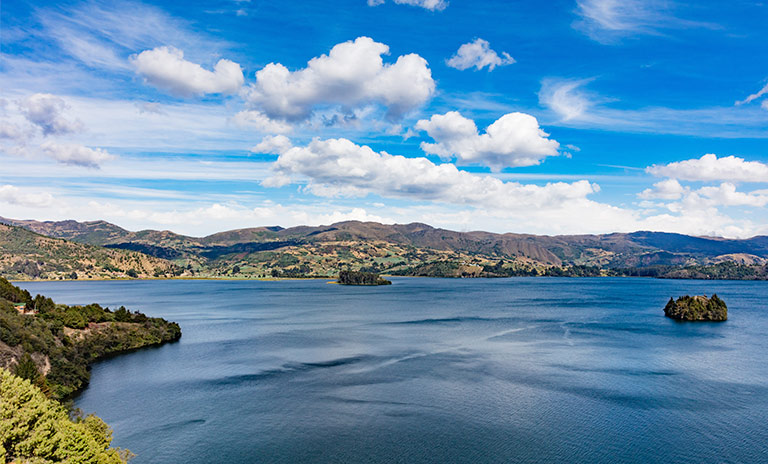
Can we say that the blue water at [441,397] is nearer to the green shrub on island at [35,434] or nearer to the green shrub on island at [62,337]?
Result: the green shrub on island at [62,337]

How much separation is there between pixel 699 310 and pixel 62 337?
186m

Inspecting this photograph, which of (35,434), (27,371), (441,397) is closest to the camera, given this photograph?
(35,434)

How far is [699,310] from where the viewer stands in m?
161

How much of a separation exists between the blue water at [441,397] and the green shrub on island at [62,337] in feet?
14.8

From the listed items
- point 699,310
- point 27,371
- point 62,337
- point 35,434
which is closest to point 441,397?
point 35,434

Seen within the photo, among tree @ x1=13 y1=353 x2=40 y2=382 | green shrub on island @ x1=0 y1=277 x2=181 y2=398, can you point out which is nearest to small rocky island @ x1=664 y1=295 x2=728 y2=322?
green shrub on island @ x1=0 y1=277 x2=181 y2=398

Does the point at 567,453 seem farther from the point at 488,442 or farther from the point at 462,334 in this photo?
the point at 462,334

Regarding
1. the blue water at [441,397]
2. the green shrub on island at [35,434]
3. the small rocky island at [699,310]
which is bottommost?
the blue water at [441,397]

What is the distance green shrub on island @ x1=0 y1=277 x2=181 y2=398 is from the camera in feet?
237

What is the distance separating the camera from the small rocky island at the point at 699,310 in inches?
6260

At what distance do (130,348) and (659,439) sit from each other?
352ft

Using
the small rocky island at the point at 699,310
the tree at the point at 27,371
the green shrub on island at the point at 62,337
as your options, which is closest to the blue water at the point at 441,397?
the green shrub on island at the point at 62,337

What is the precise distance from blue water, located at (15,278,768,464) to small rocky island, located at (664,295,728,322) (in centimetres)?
2528

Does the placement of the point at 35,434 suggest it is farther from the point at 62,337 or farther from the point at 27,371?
the point at 62,337
